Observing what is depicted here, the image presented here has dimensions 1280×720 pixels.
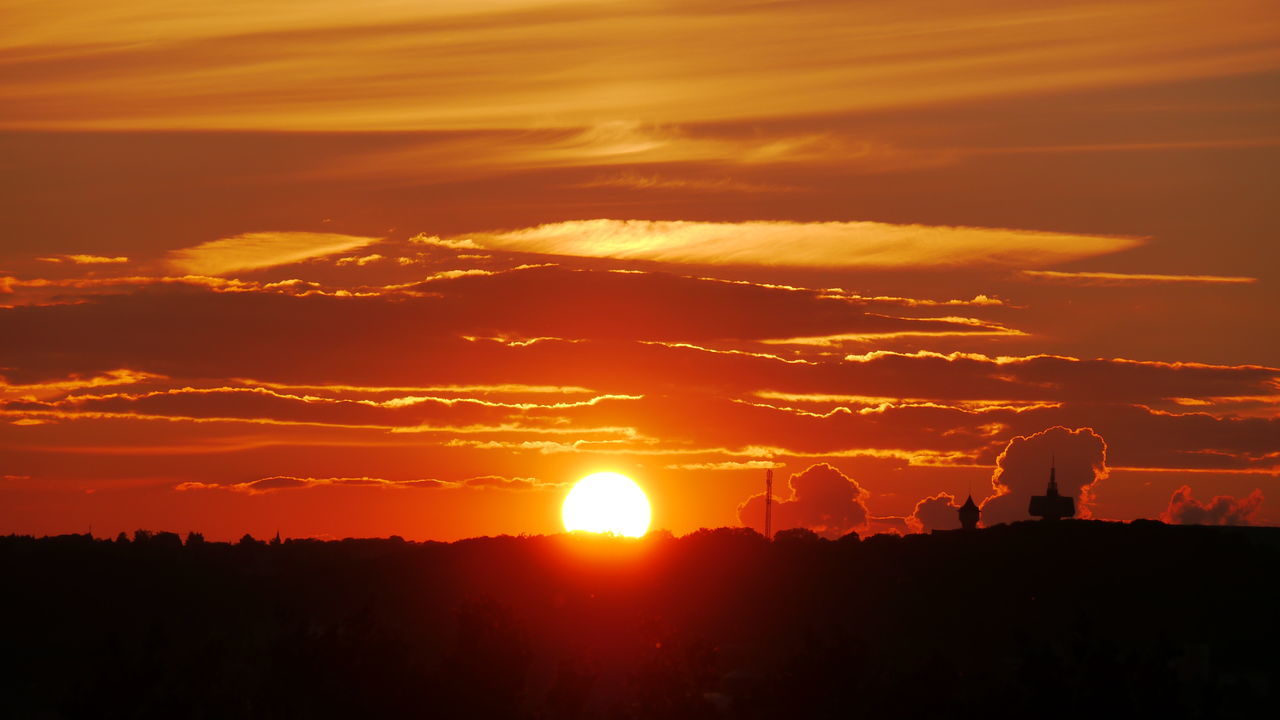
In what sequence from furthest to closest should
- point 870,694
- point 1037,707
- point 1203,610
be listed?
point 1203,610 < point 870,694 < point 1037,707

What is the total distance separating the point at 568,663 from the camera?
341 ft

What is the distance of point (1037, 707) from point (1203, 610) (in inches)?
4203

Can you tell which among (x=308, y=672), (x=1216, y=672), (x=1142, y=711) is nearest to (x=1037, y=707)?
(x=1142, y=711)

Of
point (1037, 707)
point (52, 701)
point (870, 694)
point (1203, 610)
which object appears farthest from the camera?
point (1203, 610)

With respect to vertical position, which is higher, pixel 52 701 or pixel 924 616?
pixel 924 616

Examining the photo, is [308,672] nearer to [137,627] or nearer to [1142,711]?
[1142,711]

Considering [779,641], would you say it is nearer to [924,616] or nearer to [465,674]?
[924,616]

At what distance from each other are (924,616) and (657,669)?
104 m

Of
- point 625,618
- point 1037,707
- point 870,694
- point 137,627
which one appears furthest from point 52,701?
point 1037,707

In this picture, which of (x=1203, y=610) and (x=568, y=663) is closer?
(x=568, y=663)

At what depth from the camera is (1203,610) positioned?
615 feet

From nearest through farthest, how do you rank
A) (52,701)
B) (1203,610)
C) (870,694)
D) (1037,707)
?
(1037,707)
(870,694)
(52,701)
(1203,610)

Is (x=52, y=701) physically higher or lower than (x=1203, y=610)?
lower

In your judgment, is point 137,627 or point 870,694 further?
point 137,627
